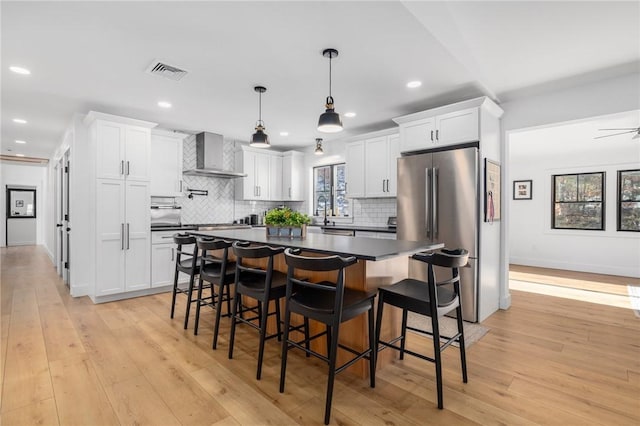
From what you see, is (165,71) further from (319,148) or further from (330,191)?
(330,191)

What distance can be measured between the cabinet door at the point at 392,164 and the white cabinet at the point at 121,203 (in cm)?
349

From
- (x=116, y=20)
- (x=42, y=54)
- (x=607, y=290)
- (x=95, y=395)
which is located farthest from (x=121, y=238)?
(x=607, y=290)

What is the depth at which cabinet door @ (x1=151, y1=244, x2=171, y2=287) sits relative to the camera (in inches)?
181

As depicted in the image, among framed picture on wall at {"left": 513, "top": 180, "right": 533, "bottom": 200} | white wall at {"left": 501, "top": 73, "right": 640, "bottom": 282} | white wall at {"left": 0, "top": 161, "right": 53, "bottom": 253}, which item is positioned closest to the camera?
white wall at {"left": 501, "top": 73, "right": 640, "bottom": 282}

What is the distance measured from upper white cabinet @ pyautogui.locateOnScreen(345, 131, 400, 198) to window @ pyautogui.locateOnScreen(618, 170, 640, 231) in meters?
4.69

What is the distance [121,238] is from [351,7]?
13.2 feet

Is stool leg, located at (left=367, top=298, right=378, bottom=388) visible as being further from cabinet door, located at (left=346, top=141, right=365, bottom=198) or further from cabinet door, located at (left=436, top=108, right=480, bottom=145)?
cabinet door, located at (left=346, top=141, right=365, bottom=198)

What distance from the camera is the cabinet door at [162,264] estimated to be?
181 inches

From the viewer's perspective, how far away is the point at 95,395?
2.09 metres

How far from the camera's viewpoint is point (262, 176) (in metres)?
6.29

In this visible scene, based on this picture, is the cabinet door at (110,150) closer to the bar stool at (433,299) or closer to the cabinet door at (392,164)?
the cabinet door at (392,164)

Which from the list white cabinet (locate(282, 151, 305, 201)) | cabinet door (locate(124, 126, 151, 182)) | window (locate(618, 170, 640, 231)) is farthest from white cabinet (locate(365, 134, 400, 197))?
window (locate(618, 170, 640, 231))

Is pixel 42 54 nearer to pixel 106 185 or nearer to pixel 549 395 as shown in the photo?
pixel 106 185

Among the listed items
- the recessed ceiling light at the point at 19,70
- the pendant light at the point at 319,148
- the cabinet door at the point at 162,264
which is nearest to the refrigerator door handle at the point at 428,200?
the pendant light at the point at 319,148
